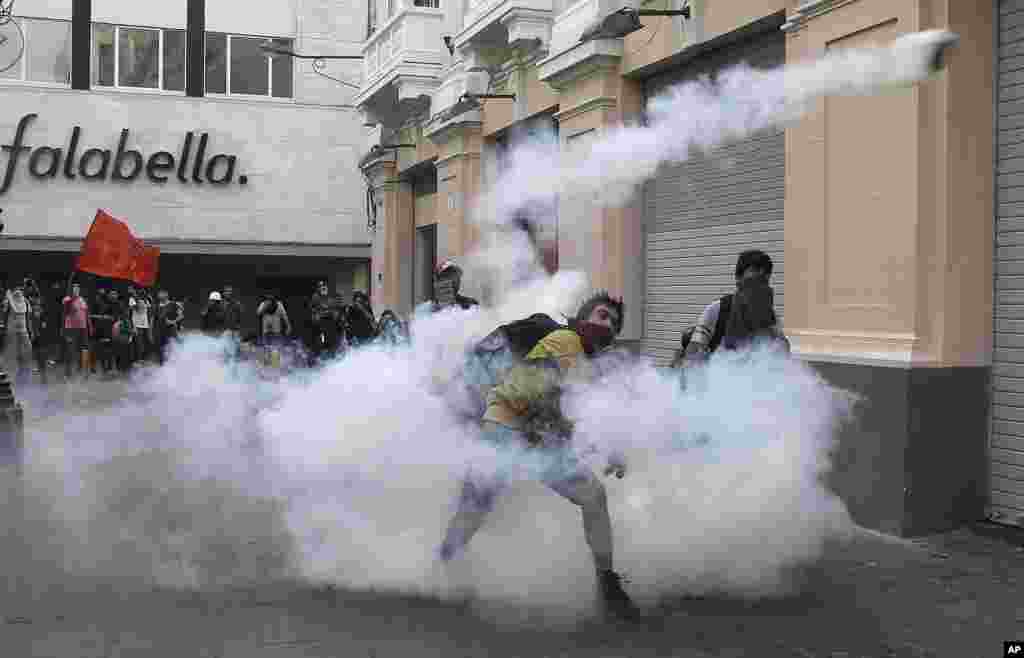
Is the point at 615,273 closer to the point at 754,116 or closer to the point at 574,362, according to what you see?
the point at 754,116

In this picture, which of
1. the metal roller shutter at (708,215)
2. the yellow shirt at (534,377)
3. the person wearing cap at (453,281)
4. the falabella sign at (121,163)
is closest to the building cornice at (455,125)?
the metal roller shutter at (708,215)

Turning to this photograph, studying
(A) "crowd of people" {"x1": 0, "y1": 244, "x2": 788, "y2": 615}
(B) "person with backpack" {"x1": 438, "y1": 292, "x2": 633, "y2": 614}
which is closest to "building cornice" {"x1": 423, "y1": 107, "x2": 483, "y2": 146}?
(A) "crowd of people" {"x1": 0, "y1": 244, "x2": 788, "y2": 615}

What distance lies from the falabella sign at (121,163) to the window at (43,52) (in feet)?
3.39

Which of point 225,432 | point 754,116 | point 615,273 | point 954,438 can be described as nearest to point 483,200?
point 615,273

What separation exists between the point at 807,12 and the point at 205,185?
68.1 ft

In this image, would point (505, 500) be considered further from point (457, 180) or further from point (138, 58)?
point (138, 58)

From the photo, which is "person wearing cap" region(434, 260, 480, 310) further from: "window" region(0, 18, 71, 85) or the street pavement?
Answer: "window" region(0, 18, 71, 85)

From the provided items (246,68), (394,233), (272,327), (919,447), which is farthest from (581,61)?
(246,68)

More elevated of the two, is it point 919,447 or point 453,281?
point 453,281

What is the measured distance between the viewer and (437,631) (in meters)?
5.12

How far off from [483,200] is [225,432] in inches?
215

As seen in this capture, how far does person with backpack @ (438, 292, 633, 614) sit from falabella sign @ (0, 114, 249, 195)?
22.5m

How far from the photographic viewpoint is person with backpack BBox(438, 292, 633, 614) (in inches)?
212

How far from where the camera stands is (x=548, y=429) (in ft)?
18.2
